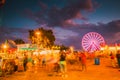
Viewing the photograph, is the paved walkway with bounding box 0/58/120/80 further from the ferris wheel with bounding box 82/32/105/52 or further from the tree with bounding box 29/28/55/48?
the tree with bounding box 29/28/55/48

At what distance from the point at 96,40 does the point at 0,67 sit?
38.0 m

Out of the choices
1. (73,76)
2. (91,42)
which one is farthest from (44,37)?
(73,76)

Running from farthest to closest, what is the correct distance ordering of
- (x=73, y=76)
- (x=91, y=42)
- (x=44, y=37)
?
(x=44, y=37), (x=91, y=42), (x=73, y=76)

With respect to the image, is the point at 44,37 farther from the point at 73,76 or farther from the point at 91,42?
the point at 73,76

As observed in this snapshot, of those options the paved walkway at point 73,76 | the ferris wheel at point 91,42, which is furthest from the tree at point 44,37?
the paved walkway at point 73,76

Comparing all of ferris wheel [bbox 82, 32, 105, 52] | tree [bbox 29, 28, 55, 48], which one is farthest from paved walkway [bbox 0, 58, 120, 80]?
tree [bbox 29, 28, 55, 48]

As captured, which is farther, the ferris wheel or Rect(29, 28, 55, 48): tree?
Rect(29, 28, 55, 48): tree

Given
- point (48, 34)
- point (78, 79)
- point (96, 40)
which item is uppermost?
point (48, 34)

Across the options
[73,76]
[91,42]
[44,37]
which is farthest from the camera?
[44,37]

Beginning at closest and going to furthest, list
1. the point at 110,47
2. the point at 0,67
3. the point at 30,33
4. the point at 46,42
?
1. the point at 0,67
2. the point at 110,47
3. the point at 46,42
4. the point at 30,33

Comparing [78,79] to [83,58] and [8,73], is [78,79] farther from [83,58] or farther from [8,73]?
[8,73]

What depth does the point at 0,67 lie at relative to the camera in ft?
63.8

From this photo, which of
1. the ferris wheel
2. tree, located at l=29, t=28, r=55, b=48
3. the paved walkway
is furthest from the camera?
tree, located at l=29, t=28, r=55, b=48

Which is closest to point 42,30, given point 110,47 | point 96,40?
point 110,47
